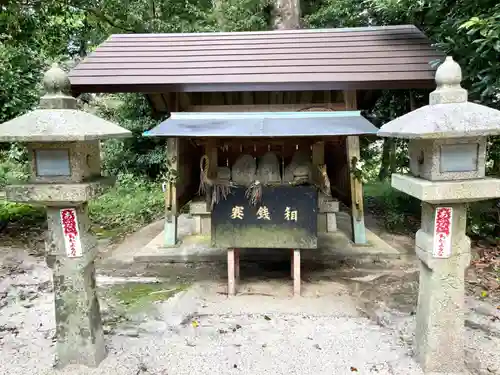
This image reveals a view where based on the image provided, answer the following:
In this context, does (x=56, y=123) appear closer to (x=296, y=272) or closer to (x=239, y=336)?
(x=239, y=336)

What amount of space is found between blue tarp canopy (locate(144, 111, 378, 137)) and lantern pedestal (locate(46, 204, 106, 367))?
140 centimetres

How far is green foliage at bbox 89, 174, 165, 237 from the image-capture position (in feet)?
27.9

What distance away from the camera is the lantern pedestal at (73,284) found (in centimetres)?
327

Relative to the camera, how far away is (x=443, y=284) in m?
3.15

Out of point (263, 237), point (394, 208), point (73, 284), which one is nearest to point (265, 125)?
point (263, 237)

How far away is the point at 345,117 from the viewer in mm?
4535

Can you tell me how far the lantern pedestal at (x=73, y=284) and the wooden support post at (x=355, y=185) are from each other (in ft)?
13.5

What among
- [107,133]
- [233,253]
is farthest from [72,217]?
[233,253]

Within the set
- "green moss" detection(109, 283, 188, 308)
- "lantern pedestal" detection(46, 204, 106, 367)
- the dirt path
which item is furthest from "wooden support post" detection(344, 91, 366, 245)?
"lantern pedestal" detection(46, 204, 106, 367)

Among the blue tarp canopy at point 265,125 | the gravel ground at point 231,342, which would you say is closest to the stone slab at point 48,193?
the blue tarp canopy at point 265,125

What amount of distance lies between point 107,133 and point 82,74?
9.94 feet

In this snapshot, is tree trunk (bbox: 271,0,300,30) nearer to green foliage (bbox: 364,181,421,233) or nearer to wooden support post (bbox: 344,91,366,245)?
green foliage (bbox: 364,181,421,233)

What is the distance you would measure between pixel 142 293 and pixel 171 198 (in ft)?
5.65

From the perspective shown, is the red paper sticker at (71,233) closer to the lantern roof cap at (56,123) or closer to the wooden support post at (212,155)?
the lantern roof cap at (56,123)
